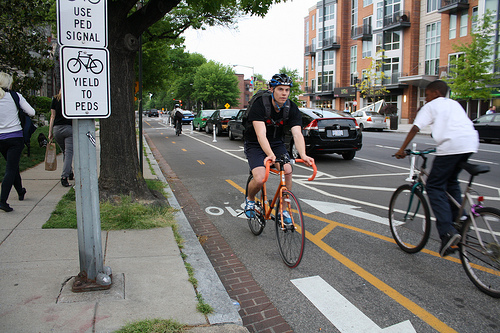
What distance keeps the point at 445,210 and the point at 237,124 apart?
1650 cm

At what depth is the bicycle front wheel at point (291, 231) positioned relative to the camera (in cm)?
407

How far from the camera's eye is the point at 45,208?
602 centimetres

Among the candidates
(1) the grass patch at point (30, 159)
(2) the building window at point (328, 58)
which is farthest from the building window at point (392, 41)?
(1) the grass patch at point (30, 159)

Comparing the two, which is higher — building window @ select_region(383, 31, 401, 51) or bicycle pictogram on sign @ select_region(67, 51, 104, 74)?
building window @ select_region(383, 31, 401, 51)

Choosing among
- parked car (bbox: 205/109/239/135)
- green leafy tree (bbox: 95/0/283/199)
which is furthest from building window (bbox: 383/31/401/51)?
green leafy tree (bbox: 95/0/283/199)

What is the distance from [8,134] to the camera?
559 cm

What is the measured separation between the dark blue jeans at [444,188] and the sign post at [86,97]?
10.5 feet

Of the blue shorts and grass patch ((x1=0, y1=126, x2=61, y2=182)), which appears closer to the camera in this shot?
the blue shorts

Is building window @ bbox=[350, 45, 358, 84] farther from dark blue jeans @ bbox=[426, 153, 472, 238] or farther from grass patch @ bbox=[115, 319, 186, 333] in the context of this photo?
grass patch @ bbox=[115, 319, 186, 333]

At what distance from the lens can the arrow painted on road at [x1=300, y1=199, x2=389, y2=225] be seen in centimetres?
607

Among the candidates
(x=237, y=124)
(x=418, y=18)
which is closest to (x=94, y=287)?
(x=237, y=124)

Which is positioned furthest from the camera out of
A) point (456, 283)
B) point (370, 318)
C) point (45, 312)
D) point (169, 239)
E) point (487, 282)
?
point (169, 239)

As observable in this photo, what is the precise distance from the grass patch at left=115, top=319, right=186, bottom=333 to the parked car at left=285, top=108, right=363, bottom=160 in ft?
30.9

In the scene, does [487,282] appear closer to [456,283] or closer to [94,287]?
[456,283]
